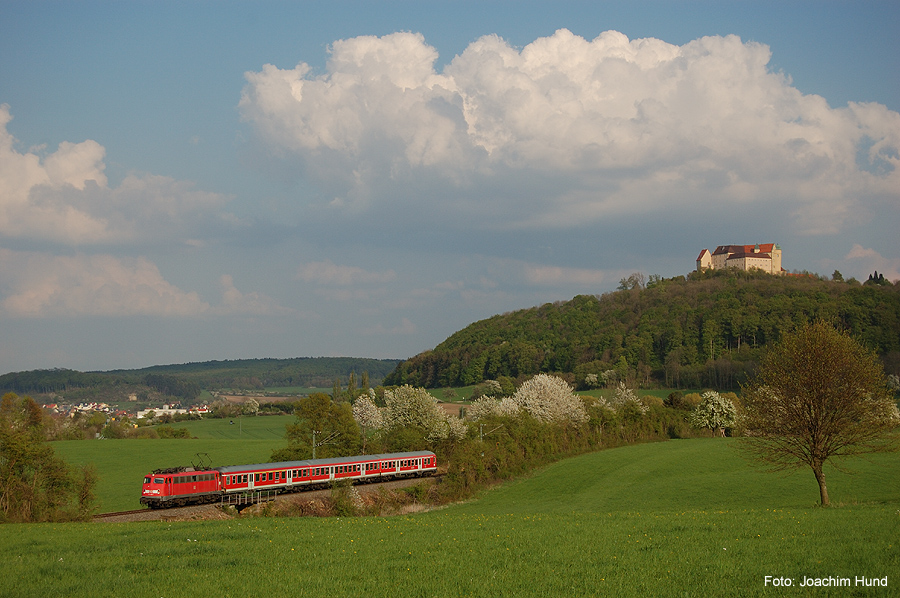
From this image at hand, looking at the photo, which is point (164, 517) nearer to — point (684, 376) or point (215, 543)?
point (215, 543)

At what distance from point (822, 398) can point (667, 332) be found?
12445 centimetres

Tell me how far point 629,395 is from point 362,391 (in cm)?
5668

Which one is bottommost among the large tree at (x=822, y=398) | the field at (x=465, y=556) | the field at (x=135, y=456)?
the field at (x=135, y=456)

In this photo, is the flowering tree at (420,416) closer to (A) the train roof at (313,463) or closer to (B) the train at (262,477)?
(A) the train roof at (313,463)

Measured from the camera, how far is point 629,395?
8675cm

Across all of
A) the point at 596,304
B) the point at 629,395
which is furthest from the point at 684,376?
the point at 596,304

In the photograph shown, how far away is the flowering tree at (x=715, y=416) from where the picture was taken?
80.6m

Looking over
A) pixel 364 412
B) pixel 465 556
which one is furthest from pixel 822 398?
pixel 364 412

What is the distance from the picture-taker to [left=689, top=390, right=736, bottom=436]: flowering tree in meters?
80.6

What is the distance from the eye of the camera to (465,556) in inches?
599

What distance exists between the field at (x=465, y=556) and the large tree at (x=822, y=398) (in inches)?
294

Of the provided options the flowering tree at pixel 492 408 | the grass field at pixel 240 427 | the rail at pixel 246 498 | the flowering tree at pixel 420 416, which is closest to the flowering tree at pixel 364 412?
the flowering tree at pixel 492 408

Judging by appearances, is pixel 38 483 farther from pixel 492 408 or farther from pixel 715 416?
pixel 715 416

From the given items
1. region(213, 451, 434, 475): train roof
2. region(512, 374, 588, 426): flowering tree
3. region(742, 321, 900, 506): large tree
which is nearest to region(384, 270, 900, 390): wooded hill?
region(512, 374, 588, 426): flowering tree
